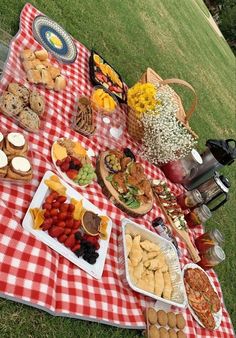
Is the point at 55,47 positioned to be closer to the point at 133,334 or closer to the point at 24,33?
the point at 24,33

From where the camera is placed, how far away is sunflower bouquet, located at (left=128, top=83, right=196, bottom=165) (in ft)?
12.2

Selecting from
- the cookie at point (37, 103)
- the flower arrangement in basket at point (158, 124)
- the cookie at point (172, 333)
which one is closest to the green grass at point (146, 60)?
the cookie at point (172, 333)

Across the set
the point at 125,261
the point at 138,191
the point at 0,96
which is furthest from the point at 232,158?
the point at 0,96

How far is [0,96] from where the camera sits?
291cm

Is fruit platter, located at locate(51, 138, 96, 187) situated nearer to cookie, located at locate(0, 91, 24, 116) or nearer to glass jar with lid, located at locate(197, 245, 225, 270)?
cookie, located at locate(0, 91, 24, 116)

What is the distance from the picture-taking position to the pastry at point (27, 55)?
351 cm

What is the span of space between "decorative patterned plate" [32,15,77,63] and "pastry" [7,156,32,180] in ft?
5.84

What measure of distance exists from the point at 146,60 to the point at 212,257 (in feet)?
16.3

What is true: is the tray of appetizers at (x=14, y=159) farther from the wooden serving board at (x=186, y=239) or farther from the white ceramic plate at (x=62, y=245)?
the wooden serving board at (x=186, y=239)

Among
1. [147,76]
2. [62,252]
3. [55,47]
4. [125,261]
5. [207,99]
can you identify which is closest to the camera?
[62,252]

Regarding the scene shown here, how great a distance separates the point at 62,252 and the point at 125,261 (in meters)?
0.52

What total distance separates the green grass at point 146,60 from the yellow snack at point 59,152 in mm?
1200

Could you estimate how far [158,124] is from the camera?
3.70 meters

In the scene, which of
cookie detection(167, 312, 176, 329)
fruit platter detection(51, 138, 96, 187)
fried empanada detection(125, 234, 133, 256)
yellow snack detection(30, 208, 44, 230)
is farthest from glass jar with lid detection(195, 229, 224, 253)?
yellow snack detection(30, 208, 44, 230)
